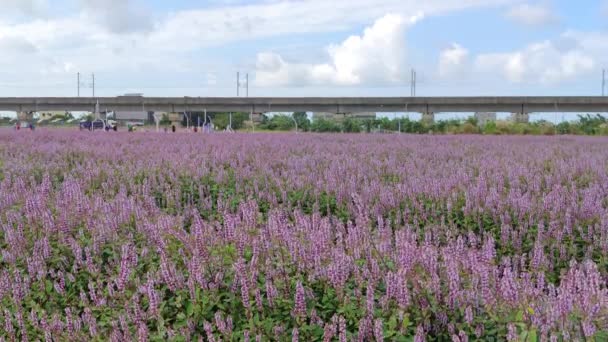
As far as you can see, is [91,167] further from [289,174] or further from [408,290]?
[408,290]

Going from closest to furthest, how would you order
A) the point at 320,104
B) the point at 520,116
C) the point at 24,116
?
the point at 520,116 < the point at 320,104 < the point at 24,116

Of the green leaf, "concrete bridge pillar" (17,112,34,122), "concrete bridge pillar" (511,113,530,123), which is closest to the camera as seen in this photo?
the green leaf

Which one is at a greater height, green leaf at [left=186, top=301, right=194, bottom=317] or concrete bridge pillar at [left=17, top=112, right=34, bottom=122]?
concrete bridge pillar at [left=17, top=112, right=34, bottom=122]

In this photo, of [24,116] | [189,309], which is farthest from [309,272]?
[24,116]

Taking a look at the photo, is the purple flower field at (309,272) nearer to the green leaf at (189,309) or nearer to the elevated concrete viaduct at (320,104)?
the green leaf at (189,309)

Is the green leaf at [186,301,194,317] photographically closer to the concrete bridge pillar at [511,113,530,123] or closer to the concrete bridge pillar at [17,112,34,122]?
the concrete bridge pillar at [511,113,530,123]

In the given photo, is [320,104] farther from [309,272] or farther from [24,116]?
[309,272]

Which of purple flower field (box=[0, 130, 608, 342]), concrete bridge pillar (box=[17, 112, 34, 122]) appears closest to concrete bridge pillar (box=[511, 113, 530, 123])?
concrete bridge pillar (box=[17, 112, 34, 122])

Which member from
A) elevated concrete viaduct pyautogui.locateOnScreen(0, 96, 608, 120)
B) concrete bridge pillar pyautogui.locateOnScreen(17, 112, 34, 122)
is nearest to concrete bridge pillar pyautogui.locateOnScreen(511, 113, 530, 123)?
elevated concrete viaduct pyautogui.locateOnScreen(0, 96, 608, 120)

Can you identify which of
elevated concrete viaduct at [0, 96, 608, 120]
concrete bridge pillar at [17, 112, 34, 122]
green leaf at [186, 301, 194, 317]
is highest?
elevated concrete viaduct at [0, 96, 608, 120]

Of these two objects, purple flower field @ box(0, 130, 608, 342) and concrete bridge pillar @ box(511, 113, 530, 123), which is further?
concrete bridge pillar @ box(511, 113, 530, 123)

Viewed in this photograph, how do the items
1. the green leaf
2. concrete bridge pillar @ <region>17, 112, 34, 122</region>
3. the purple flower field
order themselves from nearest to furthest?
the purple flower field, the green leaf, concrete bridge pillar @ <region>17, 112, 34, 122</region>

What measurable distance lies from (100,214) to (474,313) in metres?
3.00

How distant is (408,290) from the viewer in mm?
2877
